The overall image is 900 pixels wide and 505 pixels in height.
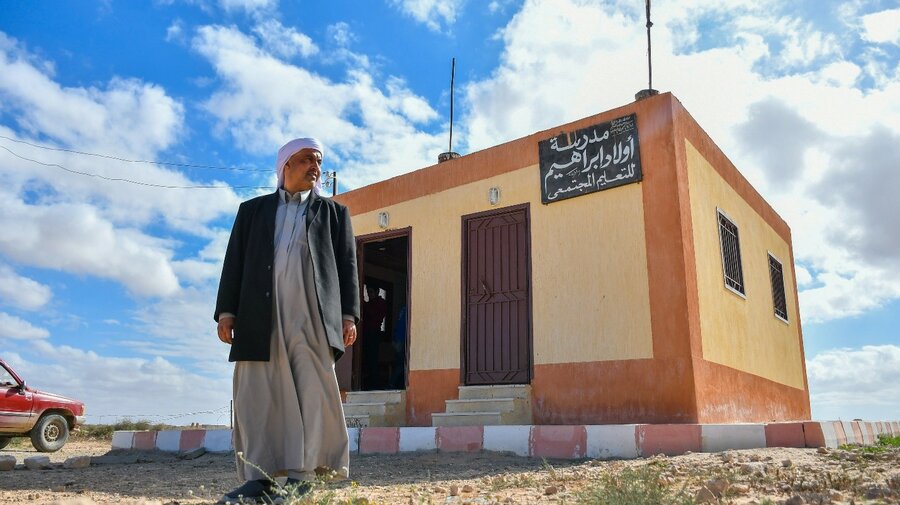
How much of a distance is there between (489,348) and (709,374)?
2266 millimetres

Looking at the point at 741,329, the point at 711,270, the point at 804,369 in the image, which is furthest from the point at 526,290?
the point at 804,369

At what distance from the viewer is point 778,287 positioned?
33.0 feet

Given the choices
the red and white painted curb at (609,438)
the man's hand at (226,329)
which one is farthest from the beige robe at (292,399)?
the red and white painted curb at (609,438)

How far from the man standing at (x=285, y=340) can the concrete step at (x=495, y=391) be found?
153 inches

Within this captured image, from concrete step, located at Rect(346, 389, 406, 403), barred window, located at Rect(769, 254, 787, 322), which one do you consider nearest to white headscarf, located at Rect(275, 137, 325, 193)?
concrete step, located at Rect(346, 389, 406, 403)

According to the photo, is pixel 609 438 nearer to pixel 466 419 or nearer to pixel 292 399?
pixel 466 419

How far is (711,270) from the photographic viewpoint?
680 cm

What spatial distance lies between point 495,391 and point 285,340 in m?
4.28

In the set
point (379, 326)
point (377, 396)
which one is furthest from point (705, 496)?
point (379, 326)

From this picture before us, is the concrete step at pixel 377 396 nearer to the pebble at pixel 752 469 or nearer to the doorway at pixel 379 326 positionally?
the doorway at pixel 379 326

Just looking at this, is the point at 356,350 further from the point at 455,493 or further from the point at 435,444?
the point at 455,493

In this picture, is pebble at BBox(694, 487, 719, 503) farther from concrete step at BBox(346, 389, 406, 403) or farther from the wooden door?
concrete step at BBox(346, 389, 406, 403)

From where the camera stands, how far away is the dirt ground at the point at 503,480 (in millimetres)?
2820

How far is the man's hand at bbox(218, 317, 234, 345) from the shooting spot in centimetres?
319
